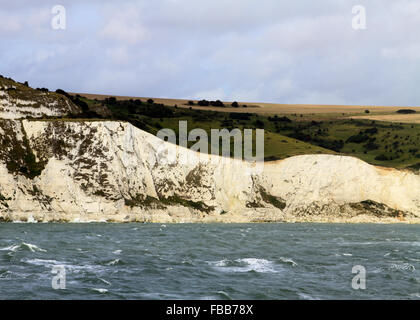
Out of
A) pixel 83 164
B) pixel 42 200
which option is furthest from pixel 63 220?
pixel 83 164

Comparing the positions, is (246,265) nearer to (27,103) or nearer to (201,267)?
(201,267)

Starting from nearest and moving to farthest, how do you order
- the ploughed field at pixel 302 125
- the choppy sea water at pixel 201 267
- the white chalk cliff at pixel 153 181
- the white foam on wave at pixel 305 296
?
the white foam on wave at pixel 305 296
the choppy sea water at pixel 201 267
the white chalk cliff at pixel 153 181
the ploughed field at pixel 302 125

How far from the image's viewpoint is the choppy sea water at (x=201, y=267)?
3403 cm

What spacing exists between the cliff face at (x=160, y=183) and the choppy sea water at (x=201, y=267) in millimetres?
27535

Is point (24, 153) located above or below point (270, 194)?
above

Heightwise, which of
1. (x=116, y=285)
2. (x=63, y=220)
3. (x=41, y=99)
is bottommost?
(x=63, y=220)

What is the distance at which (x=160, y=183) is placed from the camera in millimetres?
108062

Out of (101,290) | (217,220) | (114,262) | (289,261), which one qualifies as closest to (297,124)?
(217,220)

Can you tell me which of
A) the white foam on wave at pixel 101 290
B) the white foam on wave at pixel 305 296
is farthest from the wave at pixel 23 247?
the white foam on wave at pixel 305 296

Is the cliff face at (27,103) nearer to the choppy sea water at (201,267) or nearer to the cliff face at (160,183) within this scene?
the cliff face at (160,183)
